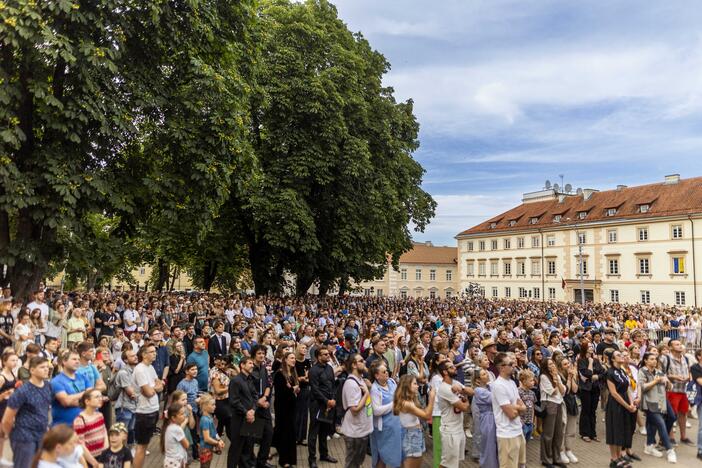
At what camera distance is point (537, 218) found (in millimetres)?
58594

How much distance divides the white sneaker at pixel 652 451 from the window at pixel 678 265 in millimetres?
41471

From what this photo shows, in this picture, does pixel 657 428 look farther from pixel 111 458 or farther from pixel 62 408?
pixel 62 408

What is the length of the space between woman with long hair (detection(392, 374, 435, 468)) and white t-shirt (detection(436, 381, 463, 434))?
36 centimetres

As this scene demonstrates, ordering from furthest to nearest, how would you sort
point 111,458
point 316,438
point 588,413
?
point 588,413, point 316,438, point 111,458

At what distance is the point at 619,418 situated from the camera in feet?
28.4

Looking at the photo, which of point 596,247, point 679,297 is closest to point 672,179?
point 596,247

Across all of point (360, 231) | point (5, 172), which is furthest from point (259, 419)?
point (360, 231)

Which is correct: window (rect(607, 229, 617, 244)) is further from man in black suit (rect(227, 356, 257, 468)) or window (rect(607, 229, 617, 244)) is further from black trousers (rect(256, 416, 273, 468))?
man in black suit (rect(227, 356, 257, 468))

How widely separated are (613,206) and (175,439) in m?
53.7

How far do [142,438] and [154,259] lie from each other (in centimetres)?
3554

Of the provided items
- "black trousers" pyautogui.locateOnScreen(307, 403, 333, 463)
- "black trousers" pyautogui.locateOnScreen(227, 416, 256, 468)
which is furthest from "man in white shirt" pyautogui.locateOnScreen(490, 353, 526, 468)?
"black trousers" pyautogui.locateOnScreen(227, 416, 256, 468)

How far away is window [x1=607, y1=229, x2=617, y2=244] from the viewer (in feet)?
166

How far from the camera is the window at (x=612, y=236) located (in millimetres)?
50469

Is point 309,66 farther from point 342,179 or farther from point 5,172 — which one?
point 5,172
